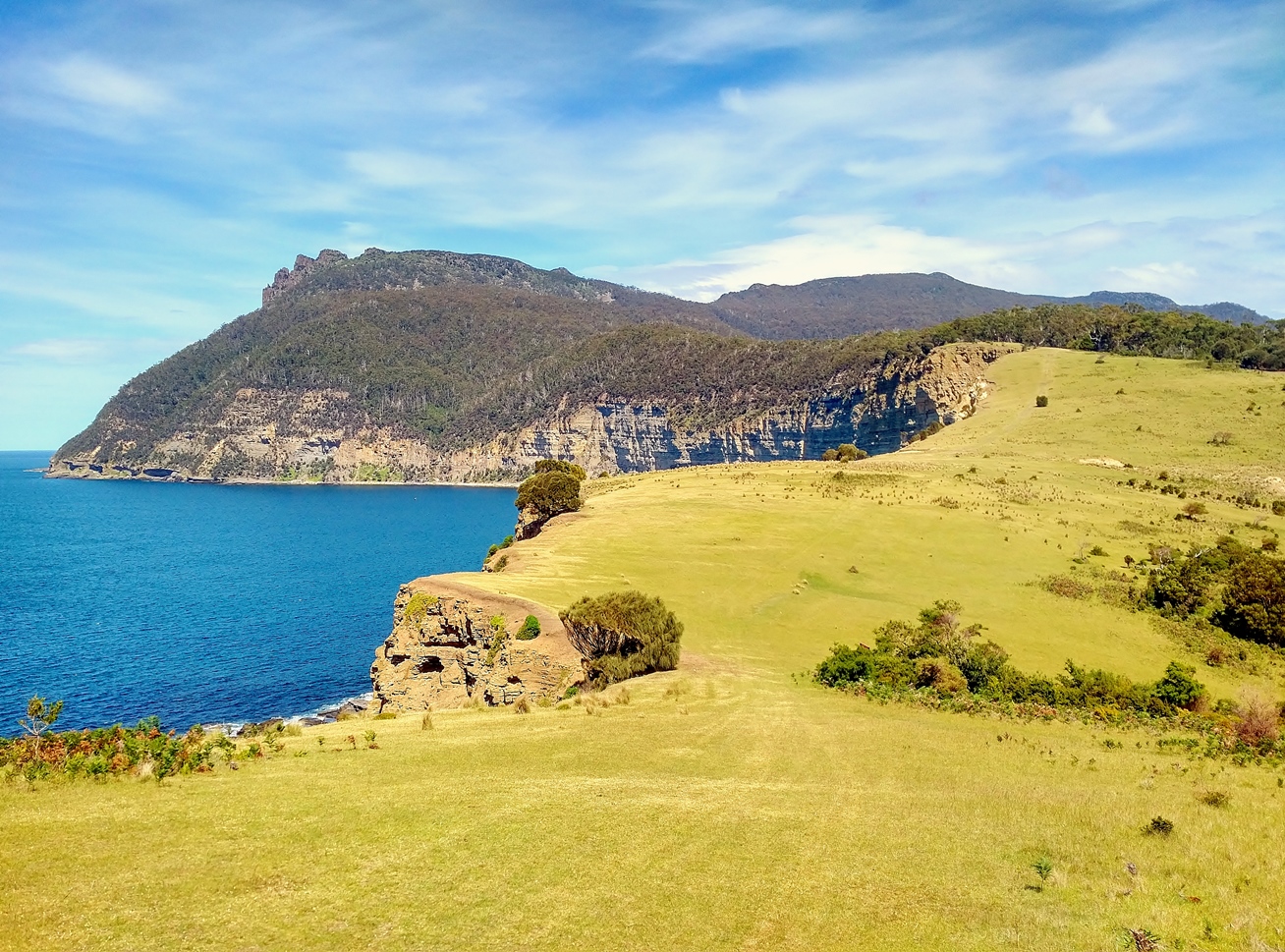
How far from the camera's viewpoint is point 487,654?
108 ft

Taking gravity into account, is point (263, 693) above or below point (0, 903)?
below

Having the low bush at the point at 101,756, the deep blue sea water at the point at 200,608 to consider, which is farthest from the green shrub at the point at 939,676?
the deep blue sea water at the point at 200,608

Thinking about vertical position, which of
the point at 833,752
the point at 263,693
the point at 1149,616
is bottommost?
the point at 263,693

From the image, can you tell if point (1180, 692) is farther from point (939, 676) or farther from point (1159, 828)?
point (1159, 828)

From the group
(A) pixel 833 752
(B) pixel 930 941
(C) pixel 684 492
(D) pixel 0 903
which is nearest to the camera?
(D) pixel 0 903

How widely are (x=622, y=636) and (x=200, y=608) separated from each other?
209 feet

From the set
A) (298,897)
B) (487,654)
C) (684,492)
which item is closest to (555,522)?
(684,492)

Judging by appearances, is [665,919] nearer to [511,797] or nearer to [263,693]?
[511,797]

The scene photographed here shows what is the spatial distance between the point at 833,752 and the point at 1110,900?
793 cm

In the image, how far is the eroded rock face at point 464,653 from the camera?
31.4 metres

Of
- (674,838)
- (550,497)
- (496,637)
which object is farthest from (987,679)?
(550,497)

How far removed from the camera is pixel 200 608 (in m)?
77.1

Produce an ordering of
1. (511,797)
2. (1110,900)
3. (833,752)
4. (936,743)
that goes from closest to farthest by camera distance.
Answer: (1110,900) < (511,797) < (833,752) < (936,743)

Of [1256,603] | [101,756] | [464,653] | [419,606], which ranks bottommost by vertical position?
[1256,603]
